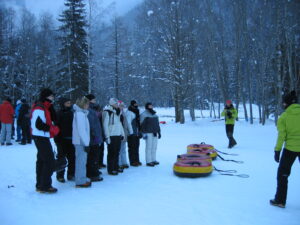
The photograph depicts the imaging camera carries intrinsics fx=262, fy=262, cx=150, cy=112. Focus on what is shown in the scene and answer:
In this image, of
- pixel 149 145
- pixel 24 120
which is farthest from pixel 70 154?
pixel 24 120

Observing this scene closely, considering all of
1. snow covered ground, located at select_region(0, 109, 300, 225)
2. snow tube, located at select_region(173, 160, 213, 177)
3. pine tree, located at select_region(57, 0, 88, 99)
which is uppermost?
pine tree, located at select_region(57, 0, 88, 99)

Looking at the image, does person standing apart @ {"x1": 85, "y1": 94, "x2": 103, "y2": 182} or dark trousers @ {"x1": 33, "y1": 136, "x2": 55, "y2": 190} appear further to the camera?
person standing apart @ {"x1": 85, "y1": 94, "x2": 103, "y2": 182}

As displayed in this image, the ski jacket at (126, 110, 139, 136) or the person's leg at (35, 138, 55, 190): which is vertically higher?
the ski jacket at (126, 110, 139, 136)

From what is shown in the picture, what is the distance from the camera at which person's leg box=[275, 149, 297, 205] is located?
15.1 ft

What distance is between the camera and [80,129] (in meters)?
5.55

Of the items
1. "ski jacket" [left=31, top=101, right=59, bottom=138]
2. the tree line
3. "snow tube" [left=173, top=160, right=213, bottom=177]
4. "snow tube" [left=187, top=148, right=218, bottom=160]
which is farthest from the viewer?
the tree line

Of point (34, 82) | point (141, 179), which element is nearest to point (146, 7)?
point (34, 82)

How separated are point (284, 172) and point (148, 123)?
4.36 meters

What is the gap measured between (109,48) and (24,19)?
1181 cm

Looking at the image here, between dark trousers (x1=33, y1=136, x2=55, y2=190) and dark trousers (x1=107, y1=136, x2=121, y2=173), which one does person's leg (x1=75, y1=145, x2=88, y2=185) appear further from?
dark trousers (x1=107, y1=136, x2=121, y2=173)

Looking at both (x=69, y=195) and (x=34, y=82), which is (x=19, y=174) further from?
(x=34, y=82)

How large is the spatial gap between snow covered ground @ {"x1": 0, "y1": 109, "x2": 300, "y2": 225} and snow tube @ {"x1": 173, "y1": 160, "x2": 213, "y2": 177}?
14 cm

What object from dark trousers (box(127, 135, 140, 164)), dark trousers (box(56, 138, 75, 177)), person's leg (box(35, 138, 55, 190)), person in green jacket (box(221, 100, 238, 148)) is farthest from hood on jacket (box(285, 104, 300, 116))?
person in green jacket (box(221, 100, 238, 148))

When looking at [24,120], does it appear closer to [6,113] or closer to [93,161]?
[6,113]
